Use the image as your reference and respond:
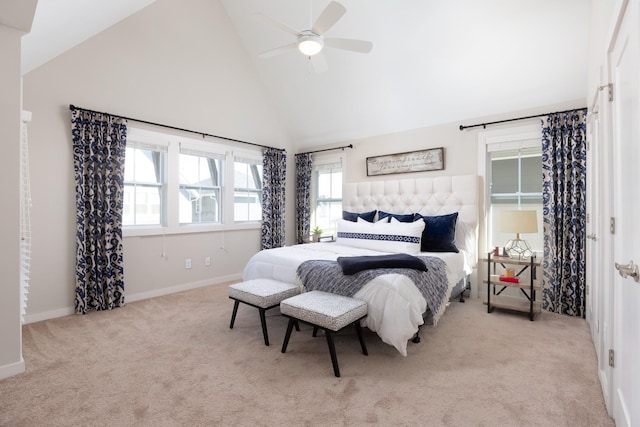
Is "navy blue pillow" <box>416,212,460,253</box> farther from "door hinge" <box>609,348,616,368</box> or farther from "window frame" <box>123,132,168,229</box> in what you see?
"window frame" <box>123,132,168,229</box>

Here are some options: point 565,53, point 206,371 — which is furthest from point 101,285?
point 565,53

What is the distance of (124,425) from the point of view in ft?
5.69

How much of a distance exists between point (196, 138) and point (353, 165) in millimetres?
2509

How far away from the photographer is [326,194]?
6023mm

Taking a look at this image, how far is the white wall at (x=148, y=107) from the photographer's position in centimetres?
336

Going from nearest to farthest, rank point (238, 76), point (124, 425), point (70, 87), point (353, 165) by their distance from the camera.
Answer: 1. point (124, 425)
2. point (70, 87)
3. point (238, 76)
4. point (353, 165)

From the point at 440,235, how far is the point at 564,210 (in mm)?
1300

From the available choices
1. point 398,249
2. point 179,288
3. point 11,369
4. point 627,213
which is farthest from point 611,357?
point 179,288

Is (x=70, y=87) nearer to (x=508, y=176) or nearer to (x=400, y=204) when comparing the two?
(x=400, y=204)

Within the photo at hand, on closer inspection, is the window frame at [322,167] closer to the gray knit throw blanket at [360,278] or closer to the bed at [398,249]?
the bed at [398,249]

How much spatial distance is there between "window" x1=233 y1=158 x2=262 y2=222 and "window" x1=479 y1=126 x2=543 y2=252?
350 cm

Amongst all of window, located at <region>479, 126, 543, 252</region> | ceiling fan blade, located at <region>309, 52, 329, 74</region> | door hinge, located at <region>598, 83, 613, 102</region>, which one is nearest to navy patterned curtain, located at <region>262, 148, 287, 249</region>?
ceiling fan blade, located at <region>309, 52, 329, 74</region>

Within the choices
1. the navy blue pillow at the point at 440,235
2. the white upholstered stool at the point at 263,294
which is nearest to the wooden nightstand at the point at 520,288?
the navy blue pillow at the point at 440,235

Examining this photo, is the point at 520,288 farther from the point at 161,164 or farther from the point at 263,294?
the point at 161,164
